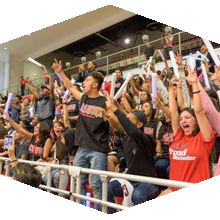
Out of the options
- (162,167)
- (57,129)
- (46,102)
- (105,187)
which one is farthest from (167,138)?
(46,102)

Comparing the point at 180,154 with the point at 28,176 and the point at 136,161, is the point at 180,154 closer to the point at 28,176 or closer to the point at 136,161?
the point at 136,161

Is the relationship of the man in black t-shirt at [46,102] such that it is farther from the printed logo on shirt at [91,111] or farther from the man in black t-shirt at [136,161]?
the man in black t-shirt at [136,161]

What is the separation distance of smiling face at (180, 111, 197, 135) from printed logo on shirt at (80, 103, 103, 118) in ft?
1.87

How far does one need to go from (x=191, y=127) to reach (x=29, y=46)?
1745 mm

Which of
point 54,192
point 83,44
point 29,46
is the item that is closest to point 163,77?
point 83,44

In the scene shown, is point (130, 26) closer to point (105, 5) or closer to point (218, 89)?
point (105, 5)

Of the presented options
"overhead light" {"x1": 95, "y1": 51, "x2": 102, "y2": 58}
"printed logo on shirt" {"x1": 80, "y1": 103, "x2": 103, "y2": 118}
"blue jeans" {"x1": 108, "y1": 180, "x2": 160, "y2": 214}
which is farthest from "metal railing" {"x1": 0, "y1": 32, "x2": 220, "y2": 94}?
"blue jeans" {"x1": 108, "y1": 180, "x2": 160, "y2": 214}

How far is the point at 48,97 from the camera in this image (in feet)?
9.59

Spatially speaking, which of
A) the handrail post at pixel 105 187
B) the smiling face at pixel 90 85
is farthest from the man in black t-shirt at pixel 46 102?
the handrail post at pixel 105 187

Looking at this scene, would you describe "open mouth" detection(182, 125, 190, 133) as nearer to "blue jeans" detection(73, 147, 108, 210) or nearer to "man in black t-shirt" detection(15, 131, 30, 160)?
"blue jeans" detection(73, 147, 108, 210)

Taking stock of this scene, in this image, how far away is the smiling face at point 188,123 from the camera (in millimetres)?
1710

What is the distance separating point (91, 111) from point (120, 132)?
0.37m

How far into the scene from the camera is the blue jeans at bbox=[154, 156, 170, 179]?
190cm

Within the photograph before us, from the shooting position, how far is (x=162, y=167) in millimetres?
1928
